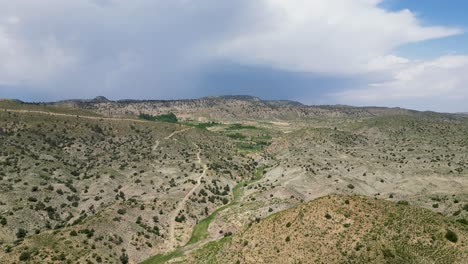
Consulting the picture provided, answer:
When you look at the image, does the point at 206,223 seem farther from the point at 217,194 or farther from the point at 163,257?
the point at 217,194

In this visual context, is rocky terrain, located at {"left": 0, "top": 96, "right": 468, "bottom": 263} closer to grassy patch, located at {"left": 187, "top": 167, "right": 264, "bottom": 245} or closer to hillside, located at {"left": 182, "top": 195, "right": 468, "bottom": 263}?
hillside, located at {"left": 182, "top": 195, "right": 468, "bottom": 263}

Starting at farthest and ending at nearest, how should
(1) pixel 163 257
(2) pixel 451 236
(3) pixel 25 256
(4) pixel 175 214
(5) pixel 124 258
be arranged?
(4) pixel 175 214, (1) pixel 163 257, (5) pixel 124 258, (3) pixel 25 256, (2) pixel 451 236

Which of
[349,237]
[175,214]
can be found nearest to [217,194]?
[175,214]

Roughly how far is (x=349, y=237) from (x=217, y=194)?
194 ft

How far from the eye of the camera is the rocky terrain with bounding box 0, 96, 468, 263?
46.9m

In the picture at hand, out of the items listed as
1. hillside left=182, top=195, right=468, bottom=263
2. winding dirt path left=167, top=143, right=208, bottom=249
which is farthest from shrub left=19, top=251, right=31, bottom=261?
hillside left=182, top=195, right=468, bottom=263

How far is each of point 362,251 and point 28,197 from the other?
7237cm

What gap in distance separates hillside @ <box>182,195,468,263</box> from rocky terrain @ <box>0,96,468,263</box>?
150mm

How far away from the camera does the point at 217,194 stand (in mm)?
101500

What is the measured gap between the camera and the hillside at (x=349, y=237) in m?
42.2

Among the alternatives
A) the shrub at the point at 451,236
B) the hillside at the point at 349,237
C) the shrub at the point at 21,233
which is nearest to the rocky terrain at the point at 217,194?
the hillside at the point at 349,237

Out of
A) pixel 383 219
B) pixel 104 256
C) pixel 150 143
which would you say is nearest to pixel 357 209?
pixel 383 219

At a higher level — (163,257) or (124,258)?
(124,258)

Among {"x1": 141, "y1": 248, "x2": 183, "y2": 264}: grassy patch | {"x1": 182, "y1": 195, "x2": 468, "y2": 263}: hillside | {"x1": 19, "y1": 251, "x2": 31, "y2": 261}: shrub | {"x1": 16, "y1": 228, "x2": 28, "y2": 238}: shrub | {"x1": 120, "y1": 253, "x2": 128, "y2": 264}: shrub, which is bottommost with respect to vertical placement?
{"x1": 141, "y1": 248, "x2": 183, "y2": 264}: grassy patch
